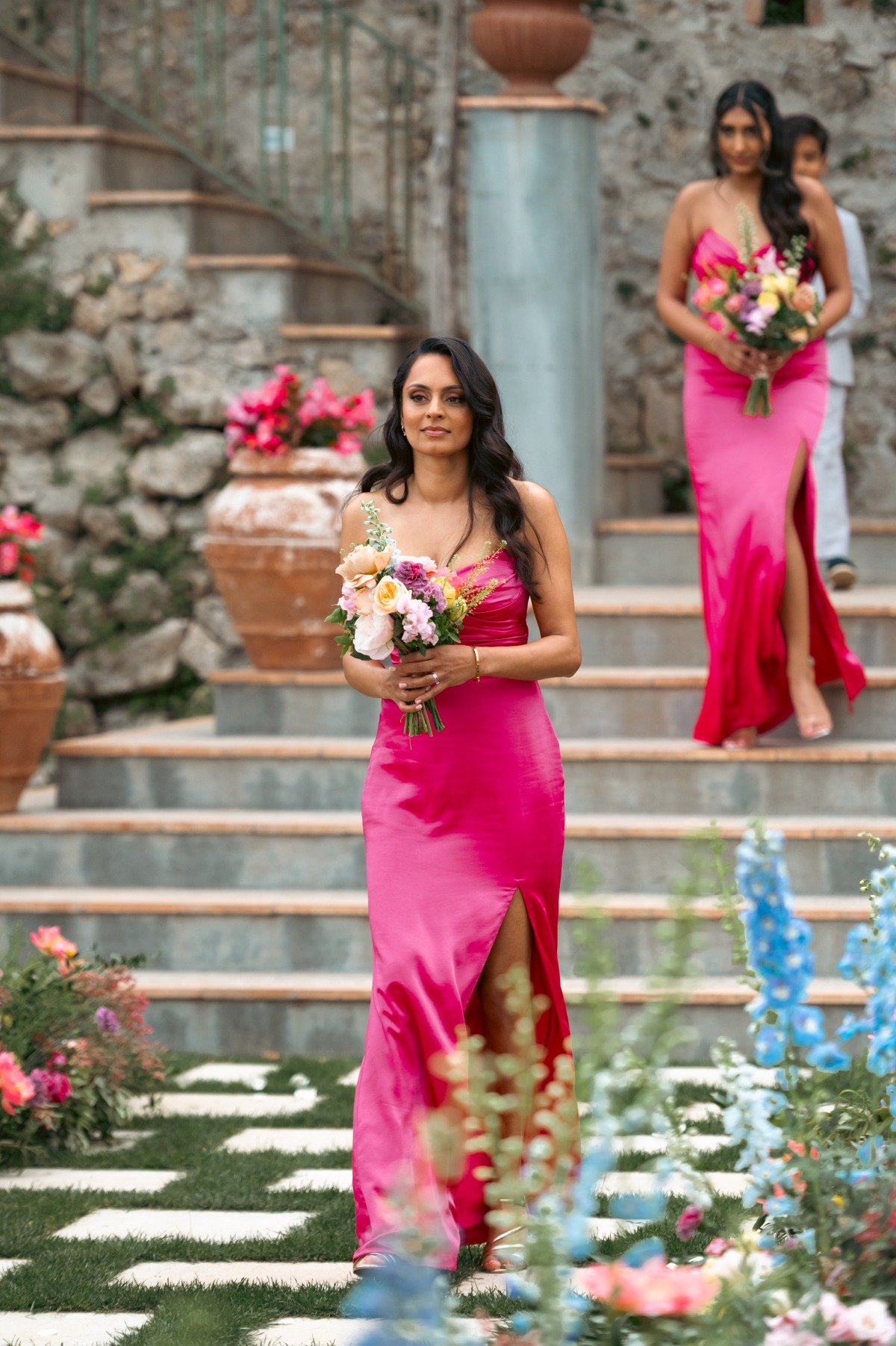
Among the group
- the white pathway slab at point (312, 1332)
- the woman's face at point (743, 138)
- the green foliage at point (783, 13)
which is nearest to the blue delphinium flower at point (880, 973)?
the white pathway slab at point (312, 1332)

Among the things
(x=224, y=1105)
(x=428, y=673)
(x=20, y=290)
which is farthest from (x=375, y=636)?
(x=20, y=290)

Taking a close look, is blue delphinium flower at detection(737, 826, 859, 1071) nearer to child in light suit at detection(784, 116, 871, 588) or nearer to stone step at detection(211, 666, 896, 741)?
stone step at detection(211, 666, 896, 741)

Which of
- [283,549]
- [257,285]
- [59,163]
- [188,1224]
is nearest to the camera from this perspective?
[188,1224]

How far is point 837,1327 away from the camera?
214 cm

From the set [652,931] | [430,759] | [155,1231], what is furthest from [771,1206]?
[652,931]

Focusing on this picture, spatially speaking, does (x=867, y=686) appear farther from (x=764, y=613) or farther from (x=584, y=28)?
(x=584, y=28)

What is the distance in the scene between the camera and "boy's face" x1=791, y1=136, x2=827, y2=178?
8.15 metres

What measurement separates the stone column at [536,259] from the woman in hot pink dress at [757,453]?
1.57 m

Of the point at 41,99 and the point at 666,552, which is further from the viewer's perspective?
the point at 41,99

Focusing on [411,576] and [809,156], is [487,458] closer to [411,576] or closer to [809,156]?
[411,576]

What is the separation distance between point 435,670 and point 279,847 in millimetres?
3111

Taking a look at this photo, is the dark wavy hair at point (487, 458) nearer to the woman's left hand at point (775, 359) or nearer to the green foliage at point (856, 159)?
the woman's left hand at point (775, 359)

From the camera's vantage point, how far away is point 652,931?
634cm

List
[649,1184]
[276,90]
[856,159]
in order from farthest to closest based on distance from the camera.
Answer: [276,90] → [856,159] → [649,1184]
